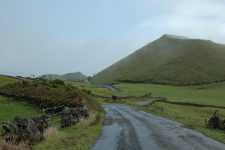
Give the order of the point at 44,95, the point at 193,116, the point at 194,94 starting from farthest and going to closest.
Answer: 1. the point at 194,94
2. the point at 193,116
3. the point at 44,95

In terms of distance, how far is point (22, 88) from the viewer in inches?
2955

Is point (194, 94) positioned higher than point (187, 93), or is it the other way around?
point (187, 93)

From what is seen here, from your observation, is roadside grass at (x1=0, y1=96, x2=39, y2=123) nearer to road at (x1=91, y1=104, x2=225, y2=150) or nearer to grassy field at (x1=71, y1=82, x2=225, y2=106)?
road at (x1=91, y1=104, x2=225, y2=150)

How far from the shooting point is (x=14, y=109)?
57.5 m

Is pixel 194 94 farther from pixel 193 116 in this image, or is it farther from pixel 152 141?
pixel 152 141

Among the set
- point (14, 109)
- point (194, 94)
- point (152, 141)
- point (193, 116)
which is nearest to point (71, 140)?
point (152, 141)

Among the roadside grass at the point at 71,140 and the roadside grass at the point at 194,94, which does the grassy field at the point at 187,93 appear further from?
the roadside grass at the point at 71,140

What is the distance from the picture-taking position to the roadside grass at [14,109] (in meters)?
50.5

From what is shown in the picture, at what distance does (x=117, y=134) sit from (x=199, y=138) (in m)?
6.14

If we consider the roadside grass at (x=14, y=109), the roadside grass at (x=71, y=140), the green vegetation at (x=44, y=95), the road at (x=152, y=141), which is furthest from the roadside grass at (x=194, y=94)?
the roadside grass at (x=71, y=140)

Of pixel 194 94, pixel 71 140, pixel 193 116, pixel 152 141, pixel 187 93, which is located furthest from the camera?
pixel 187 93

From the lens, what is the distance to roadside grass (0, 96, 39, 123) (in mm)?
50450

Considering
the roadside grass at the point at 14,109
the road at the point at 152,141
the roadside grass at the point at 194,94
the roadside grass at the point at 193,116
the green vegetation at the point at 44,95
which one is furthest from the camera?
the roadside grass at the point at 194,94

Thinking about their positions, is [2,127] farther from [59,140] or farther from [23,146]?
[59,140]
